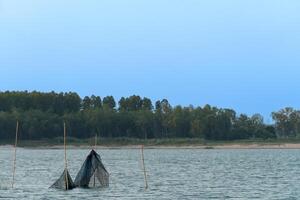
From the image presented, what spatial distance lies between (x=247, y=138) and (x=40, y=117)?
4958cm

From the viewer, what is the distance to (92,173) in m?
46.6

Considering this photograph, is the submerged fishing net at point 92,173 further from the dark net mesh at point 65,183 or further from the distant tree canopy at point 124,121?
the distant tree canopy at point 124,121

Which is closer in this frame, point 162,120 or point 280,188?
point 280,188

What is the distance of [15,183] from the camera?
5344cm

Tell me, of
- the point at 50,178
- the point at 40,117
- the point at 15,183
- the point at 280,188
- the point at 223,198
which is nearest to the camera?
the point at 223,198

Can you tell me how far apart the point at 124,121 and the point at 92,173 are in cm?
14178

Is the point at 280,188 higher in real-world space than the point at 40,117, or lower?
lower

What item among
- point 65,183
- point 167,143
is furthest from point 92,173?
point 167,143

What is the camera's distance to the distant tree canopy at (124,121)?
180m

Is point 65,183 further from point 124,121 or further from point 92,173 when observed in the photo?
point 124,121

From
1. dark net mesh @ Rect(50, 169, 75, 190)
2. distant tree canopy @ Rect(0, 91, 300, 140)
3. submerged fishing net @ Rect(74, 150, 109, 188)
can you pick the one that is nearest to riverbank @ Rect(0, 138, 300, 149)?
distant tree canopy @ Rect(0, 91, 300, 140)

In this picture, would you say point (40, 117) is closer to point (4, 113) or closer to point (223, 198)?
point (4, 113)

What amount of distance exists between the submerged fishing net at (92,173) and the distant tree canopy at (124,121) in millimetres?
130283

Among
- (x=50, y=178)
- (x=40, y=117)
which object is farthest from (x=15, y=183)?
(x=40, y=117)
